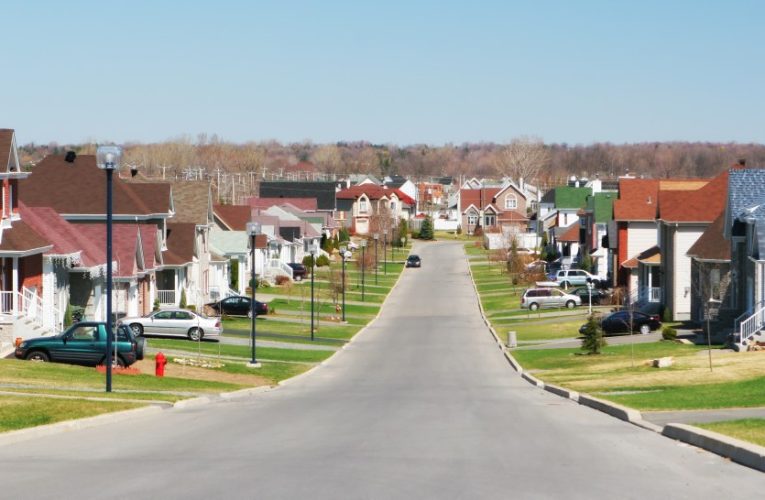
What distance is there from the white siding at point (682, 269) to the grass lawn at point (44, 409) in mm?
43275

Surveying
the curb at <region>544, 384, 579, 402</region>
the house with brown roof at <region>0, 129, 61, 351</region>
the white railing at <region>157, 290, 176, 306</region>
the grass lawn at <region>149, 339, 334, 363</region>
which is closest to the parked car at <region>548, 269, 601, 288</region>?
the white railing at <region>157, 290, 176, 306</region>

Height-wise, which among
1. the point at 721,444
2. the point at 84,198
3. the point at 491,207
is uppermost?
the point at 84,198

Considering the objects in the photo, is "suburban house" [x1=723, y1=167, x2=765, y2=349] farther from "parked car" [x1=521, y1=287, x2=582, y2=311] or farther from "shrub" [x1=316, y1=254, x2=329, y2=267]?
"shrub" [x1=316, y1=254, x2=329, y2=267]

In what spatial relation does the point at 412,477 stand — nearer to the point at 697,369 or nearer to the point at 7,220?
A: the point at 697,369

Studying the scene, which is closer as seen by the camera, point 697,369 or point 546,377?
point 697,369

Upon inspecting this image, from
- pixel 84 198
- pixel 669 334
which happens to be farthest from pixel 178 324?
pixel 669 334

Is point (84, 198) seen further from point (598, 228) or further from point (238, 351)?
point (598, 228)

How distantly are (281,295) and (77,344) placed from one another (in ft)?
177

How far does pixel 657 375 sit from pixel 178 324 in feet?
79.9

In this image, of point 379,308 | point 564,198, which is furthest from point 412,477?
point 564,198

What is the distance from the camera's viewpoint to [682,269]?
63844 mm

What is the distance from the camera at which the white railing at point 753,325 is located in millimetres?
45447

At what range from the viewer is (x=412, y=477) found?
14.8 meters

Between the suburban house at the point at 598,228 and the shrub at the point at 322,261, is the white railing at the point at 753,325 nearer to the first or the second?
the suburban house at the point at 598,228
